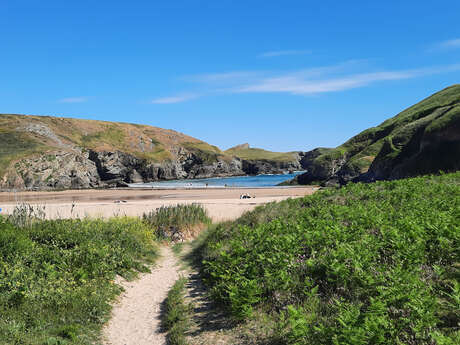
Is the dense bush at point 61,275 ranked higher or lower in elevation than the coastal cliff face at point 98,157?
lower

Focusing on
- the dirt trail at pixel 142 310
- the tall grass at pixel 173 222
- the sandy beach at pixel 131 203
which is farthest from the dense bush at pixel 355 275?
the sandy beach at pixel 131 203

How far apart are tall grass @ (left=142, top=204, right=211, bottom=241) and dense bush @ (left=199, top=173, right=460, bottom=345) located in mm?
6005

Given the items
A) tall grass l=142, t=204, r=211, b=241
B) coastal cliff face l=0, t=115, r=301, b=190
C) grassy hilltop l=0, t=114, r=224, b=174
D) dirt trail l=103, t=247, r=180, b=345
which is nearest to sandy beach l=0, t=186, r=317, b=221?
tall grass l=142, t=204, r=211, b=241

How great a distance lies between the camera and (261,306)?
6949mm

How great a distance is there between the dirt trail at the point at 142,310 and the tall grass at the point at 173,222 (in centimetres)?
413

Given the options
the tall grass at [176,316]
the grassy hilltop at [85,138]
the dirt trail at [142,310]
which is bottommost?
the dirt trail at [142,310]

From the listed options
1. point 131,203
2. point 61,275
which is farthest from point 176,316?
point 131,203

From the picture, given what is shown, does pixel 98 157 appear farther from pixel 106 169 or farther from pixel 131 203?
pixel 131 203

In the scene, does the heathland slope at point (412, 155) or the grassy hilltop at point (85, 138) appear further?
the grassy hilltop at point (85, 138)

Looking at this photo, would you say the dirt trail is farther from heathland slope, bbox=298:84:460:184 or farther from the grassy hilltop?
the grassy hilltop

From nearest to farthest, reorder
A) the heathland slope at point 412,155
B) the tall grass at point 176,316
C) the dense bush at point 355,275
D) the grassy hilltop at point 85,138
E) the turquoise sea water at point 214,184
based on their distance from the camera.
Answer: the dense bush at point 355,275 < the tall grass at point 176,316 < the heathland slope at point 412,155 < the turquoise sea water at point 214,184 < the grassy hilltop at point 85,138

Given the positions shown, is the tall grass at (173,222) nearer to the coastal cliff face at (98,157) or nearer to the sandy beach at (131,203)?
the sandy beach at (131,203)

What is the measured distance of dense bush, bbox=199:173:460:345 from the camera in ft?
15.8

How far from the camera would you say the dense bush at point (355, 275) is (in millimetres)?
4801
